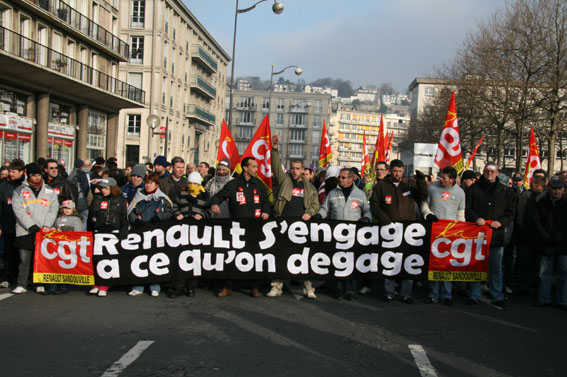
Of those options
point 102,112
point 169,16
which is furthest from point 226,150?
point 169,16

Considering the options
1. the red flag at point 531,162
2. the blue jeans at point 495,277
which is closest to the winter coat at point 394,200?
the blue jeans at point 495,277

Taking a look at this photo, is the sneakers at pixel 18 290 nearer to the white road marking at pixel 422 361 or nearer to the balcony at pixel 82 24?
the white road marking at pixel 422 361

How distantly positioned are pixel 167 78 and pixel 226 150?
4802cm

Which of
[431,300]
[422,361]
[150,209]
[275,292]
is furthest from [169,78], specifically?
[422,361]

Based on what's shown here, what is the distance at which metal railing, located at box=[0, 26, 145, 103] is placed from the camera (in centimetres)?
2595

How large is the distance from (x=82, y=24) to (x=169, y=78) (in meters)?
23.7

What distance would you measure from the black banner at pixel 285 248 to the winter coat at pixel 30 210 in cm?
→ 124

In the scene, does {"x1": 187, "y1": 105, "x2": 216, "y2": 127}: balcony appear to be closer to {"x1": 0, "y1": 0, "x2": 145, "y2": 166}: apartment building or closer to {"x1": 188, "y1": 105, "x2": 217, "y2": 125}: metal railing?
{"x1": 188, "y1": 105, "x2": 217, "y2": 125}: metal railing

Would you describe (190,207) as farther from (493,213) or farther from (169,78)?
(169,78)

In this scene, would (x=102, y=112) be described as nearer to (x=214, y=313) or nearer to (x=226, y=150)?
(x=226, y=150)

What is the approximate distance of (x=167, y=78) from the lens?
5738 cm

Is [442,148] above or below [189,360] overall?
above

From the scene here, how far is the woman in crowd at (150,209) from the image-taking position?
8.59 m

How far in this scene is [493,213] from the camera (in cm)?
876
